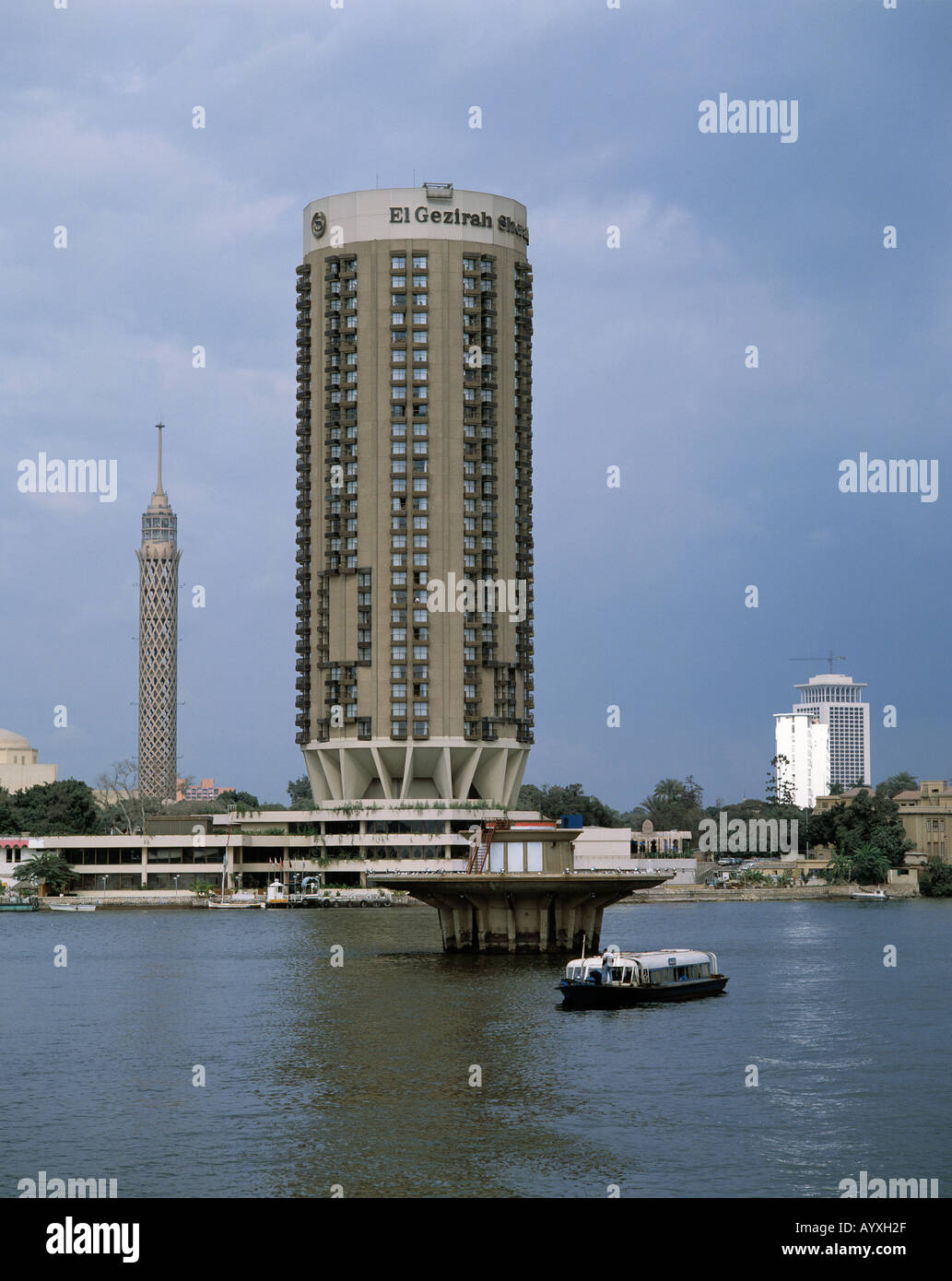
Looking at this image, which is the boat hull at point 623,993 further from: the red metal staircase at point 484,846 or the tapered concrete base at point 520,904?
the red metal staircase at point 484,846

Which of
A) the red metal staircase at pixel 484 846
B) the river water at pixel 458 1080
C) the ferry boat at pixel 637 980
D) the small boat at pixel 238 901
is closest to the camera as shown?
the river water at pixel 458 1080

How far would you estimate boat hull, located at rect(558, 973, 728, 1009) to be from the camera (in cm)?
8069

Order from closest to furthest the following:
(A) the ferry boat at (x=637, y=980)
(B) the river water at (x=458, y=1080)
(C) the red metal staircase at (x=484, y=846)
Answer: (B) the river water at (x=458, y=1080), (A) the ferry boat at (x=637, y=980), (C) the red metal staircase at (x=484, y=846)

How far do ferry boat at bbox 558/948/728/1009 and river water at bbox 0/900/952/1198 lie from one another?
1.26 metres

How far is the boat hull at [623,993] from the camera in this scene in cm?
8069

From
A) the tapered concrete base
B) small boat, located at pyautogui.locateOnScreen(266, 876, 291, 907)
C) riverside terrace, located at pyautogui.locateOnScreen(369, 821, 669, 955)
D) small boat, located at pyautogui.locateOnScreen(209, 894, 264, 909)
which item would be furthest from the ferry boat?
small boat, located at pyautogui.locateOnScreen(209, 894, 264, 909)

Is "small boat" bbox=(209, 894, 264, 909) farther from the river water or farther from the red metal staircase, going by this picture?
the red metal staircase

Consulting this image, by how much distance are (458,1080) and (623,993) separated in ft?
82.9

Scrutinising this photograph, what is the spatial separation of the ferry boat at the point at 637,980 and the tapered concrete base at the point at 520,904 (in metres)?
18.7

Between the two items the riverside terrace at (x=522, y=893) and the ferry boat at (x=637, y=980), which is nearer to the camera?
the ferry boat at (x=637, y=980)

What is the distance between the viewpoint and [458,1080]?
58656mm

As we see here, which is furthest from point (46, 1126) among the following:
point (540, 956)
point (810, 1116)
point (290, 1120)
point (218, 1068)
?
point (540, 956)

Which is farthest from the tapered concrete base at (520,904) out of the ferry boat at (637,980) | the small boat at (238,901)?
the small boat at (238,901)
